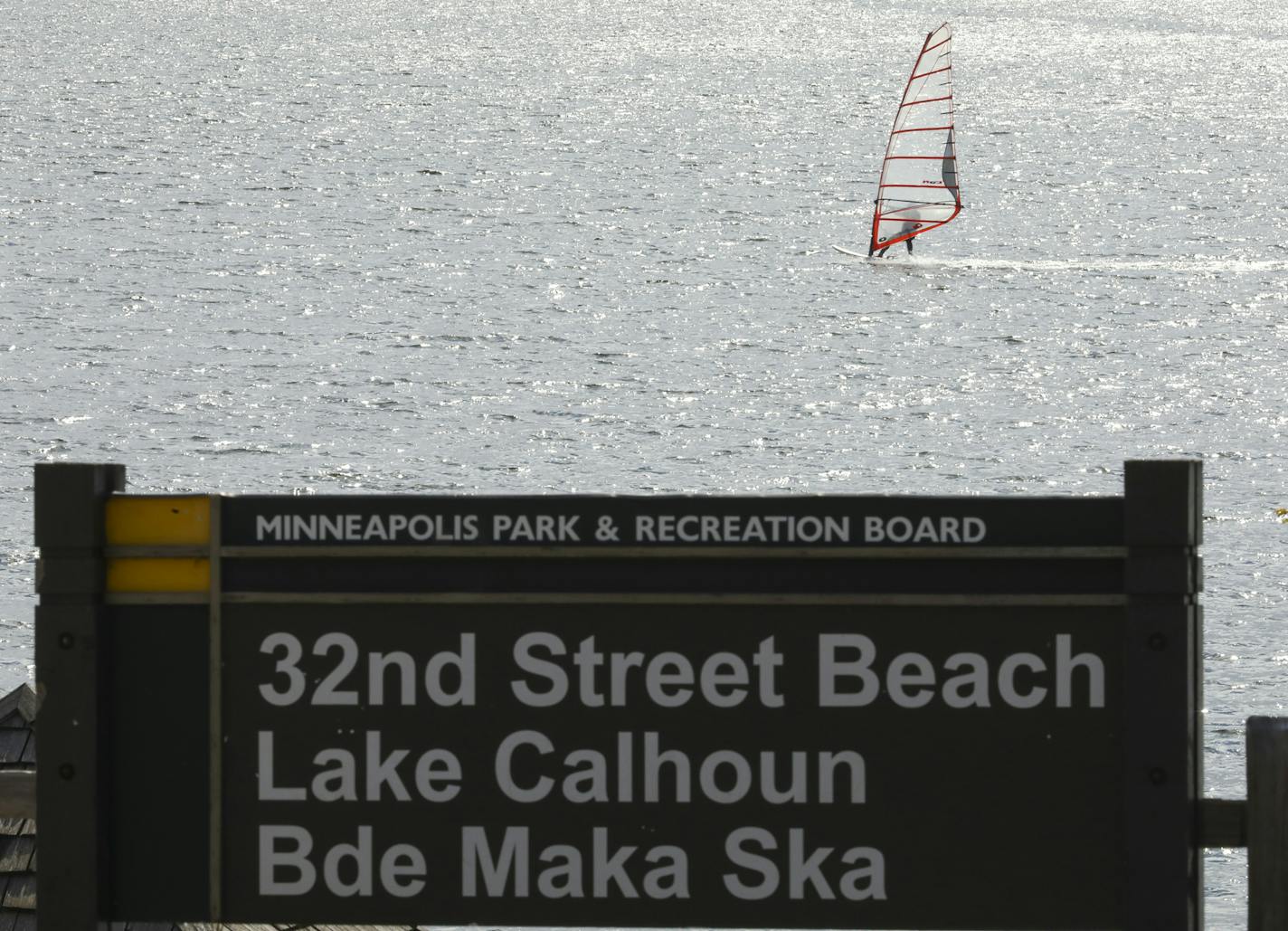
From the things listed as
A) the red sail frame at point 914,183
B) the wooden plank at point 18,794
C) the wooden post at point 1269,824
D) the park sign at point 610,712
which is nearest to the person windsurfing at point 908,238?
the red sail frame at point 914,183

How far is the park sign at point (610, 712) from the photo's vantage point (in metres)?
4.82

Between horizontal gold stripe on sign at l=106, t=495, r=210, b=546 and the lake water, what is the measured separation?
12.2 meters

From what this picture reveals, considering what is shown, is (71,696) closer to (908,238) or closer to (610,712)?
(610,712)

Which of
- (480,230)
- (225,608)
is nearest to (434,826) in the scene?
(225,608)

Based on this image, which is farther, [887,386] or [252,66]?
[252,66]

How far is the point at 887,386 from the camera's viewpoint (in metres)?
58.1

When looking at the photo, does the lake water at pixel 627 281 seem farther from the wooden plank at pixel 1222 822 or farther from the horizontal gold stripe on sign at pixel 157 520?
the horizontal gold stripe on sign at pixel 157 520

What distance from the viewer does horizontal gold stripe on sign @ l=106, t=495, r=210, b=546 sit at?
15.9ft

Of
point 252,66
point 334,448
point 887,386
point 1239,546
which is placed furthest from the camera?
point 252,66

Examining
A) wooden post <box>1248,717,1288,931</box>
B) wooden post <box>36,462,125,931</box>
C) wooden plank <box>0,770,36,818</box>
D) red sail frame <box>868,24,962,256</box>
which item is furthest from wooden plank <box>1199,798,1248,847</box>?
red sail frame <box>868,24,962,256</box>

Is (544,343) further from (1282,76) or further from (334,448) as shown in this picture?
(1282,76)

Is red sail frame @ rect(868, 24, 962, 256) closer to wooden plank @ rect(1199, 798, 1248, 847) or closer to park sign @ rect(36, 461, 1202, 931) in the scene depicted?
wooden plank @ rect(1199, 798, 1248, 847)

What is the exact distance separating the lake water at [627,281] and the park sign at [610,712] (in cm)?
1118

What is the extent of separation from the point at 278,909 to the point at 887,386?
5394cm
